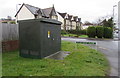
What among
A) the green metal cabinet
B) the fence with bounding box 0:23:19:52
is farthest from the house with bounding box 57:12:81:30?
the green metal cabinet

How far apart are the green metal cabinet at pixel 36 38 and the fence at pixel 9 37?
1.83 meters

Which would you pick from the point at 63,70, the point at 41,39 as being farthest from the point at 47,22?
the point at 63,70

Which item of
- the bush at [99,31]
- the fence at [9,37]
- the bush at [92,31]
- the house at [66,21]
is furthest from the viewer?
the house at [66,21]

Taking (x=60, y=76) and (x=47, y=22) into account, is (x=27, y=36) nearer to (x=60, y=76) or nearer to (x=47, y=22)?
(x=47, y=22)

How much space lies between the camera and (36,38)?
6.75 m

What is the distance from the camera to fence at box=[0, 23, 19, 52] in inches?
330

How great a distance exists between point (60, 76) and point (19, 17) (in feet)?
110

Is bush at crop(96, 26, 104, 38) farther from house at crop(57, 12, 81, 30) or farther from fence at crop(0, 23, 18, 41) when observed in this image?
house at crop(57, 12, 81, 30)

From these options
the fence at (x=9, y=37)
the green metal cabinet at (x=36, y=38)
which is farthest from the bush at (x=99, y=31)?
the green metal cabinet at (x=36, y=38)

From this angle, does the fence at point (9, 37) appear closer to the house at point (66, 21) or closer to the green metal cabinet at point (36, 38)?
the green metal cabinet at point (36, 38)

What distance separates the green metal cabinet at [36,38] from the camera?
6.71 meters

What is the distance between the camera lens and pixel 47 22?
7328mm

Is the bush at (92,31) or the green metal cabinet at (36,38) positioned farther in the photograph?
the bush at (92,31)

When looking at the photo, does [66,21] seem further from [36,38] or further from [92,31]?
[36,38]
